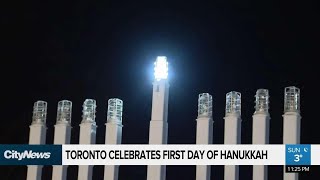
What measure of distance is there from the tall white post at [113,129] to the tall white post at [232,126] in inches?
61.9

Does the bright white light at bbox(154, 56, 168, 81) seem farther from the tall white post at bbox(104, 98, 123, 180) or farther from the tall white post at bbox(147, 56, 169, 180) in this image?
the tall white post at bbox(104, 98, 123, 180)

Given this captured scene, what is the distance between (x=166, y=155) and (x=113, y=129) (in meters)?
0.89

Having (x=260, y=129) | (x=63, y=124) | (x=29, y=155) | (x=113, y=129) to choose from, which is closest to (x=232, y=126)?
(x=260, y=129)

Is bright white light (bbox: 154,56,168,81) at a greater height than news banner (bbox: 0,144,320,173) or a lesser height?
greater

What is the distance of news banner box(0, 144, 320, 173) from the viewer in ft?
32.0

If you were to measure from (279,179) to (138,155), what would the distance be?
82.3 inches

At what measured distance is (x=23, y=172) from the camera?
1217 cm

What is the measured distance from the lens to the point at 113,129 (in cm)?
1049

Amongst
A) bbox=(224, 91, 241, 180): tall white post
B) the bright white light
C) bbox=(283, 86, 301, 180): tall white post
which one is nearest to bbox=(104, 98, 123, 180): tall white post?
the bright white light

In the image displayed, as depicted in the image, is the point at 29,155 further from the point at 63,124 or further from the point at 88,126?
the point at 88,126

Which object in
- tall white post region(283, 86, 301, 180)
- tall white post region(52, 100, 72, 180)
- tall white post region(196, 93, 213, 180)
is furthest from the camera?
tall white post region(52, 100, 72, 180)

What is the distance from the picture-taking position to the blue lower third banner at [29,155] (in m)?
10.6

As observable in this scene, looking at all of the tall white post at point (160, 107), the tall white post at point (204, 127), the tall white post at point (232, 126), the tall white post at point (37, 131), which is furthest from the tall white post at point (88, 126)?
the tall white post at point (232, 126)

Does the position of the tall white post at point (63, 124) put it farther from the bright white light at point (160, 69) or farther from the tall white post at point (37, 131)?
the bright white light at point (160, 69)
